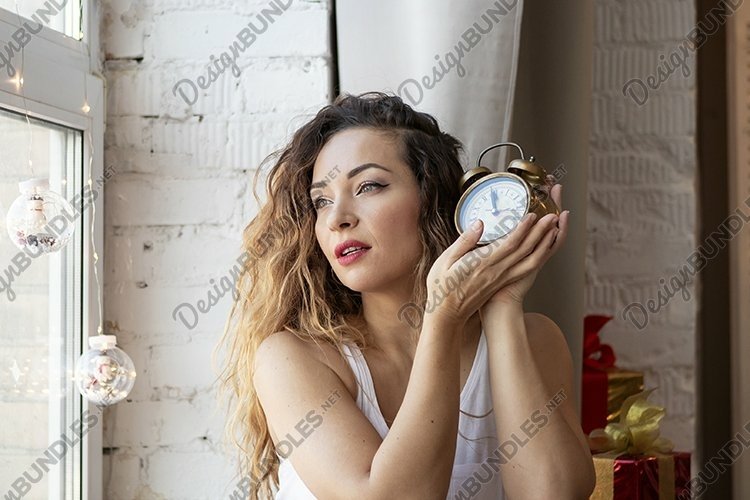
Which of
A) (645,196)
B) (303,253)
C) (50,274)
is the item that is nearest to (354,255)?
(303,253)

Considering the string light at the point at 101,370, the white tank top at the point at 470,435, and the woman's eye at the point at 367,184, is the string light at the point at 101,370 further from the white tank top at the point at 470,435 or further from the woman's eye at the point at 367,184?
the woman's eye at the point at 367,184

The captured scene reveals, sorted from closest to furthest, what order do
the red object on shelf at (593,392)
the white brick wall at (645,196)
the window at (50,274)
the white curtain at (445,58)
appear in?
the window at (50,274)
the white curtain at (445,58)
the red object on shelf at (593,392)
the white brick wall at (645,196)

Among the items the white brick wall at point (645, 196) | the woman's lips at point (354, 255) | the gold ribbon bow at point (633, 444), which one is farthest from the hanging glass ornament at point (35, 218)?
the white brick wall at point (645, 196)

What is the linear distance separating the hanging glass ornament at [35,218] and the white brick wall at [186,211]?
0.32 m

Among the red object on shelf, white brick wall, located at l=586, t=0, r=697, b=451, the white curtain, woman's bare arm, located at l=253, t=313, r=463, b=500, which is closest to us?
woman's bare arm, located at l=253, t=313, r=463, b=500

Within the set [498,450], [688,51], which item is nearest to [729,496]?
[688,51]

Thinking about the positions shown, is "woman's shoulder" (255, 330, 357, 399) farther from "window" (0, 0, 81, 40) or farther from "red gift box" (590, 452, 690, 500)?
"window" (0, 0, 81, 40)

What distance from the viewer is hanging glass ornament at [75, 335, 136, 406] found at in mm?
1208

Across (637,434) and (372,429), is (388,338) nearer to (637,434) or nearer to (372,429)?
(372,429)

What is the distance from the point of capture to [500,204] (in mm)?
1150

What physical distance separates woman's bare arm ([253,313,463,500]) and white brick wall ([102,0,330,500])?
0.88ft

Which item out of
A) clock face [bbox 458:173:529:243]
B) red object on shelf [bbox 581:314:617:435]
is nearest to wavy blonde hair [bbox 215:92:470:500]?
clock face [bbox 458:173:529:243]

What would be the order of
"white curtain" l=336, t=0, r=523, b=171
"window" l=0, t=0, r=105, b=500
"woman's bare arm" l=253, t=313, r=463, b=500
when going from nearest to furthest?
"woman's bare arm" l=253, t=313, r=463, b=500 → "window" l=0, t=0, r=105, b=500 → "white curtain" l=336, t=0, r=523, b=171

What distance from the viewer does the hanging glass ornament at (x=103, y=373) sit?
1208 mm
